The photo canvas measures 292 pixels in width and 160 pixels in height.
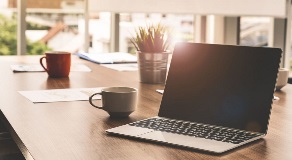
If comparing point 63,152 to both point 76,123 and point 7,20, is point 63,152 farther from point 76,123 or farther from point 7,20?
point 7,20

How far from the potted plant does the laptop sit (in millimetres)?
469

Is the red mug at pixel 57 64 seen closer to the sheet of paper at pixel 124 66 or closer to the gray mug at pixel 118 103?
the sheet of paper at pixel 124 66

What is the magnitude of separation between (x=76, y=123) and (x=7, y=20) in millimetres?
3087

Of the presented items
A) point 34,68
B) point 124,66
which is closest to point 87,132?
point 34,68

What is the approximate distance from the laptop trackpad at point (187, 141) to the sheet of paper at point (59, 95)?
0.47 m

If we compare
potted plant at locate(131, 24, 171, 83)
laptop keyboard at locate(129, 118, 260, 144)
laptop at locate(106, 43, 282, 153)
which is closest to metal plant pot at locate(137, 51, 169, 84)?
potted plant at locate(131, 24, 171, 83)

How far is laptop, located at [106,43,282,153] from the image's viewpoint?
3.49 feet

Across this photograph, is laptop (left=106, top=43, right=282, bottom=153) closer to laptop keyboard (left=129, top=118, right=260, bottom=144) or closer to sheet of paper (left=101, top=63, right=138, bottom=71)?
laptop keyboard (left=129, top=118, right=260, bottom=144)

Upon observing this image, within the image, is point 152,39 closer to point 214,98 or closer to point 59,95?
point 59,95

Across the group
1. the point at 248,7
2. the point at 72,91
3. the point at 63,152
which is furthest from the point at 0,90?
the point at 248,7

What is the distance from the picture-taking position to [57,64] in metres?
1.91

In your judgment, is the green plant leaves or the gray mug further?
the green plant leaves

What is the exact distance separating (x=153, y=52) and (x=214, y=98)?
2.10 feet

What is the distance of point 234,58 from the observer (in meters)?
1.19
